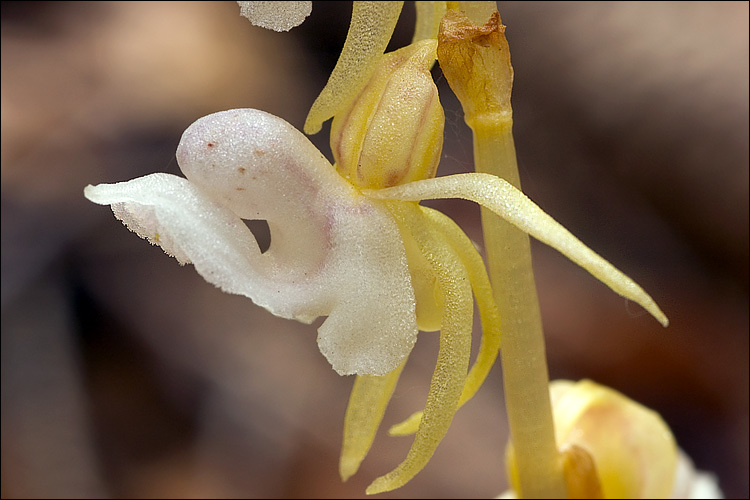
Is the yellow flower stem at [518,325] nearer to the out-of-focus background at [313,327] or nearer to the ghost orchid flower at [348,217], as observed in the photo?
the ghost orchid flower at [348,217]

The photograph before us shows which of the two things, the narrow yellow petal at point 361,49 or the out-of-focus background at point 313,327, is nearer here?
the narrow yellow petal at point 361,49

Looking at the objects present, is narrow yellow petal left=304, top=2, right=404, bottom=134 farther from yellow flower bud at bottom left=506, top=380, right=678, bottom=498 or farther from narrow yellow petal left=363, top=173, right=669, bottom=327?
yellow flower bud at bottom left=506, top=380, right=678, bottom=498

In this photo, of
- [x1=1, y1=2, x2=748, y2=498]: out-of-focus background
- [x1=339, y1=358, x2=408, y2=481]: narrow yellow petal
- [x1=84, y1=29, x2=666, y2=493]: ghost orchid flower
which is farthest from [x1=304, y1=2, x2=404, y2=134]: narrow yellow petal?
[x1=1, y1=2, x2=748, y2=498]: out-of-focus background

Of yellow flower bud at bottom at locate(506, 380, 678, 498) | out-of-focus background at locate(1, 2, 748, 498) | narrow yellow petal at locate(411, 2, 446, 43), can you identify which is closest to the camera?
narrow yellow petal at locate(411, 2, 446, 43)

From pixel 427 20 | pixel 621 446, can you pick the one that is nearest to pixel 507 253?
pixel 427 20

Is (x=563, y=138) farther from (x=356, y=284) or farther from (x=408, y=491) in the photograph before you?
(x=356, y=284)

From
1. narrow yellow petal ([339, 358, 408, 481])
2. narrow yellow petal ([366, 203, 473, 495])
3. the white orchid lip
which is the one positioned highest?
the white orchid lip

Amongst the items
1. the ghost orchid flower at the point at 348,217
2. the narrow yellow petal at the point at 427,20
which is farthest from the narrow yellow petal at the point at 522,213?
the narrow yellow petal at the point at 427,20
